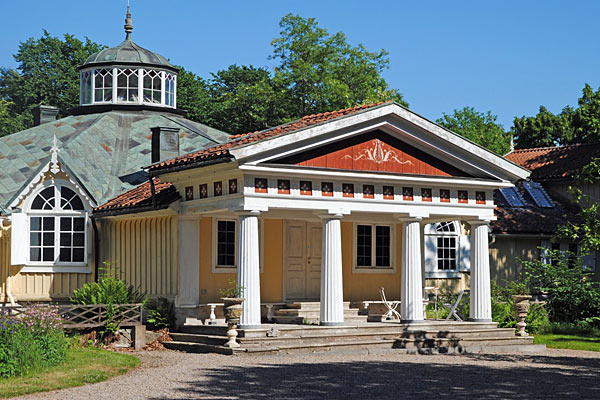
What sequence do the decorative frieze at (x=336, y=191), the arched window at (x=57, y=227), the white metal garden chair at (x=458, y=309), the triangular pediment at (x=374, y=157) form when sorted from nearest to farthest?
the decorative frieze at (x=336, y=191) < the triangular pediment at (x=374, y=157) < the white metal garden chair at (x=458, y=309) < the arched window at (x=57, y=227)

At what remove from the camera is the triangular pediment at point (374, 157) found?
20.6m

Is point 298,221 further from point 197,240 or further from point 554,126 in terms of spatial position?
point 554,126

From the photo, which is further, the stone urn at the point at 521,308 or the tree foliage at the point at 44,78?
the tree foliage at the point at 44,78

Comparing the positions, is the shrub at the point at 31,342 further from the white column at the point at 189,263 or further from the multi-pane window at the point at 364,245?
the multi-pane window at the point at 364,245

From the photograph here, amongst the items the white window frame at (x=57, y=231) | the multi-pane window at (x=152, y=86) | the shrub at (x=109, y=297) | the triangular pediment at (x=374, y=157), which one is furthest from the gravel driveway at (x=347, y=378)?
the multi-pane window at (x=152, y=86)

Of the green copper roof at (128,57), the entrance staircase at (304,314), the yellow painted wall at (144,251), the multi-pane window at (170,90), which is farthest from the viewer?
the multi-pane window at (170,90)

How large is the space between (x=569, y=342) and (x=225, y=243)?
29.1 feet

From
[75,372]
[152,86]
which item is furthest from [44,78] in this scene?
[75,372]

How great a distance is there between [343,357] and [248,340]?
6.45ft

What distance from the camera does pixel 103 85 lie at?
1195 inches

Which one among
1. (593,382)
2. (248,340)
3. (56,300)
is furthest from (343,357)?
(56,300)

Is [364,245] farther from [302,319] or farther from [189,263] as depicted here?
[189,263]

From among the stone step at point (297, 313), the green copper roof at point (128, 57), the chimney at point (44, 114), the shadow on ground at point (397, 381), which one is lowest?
the shadow on ground at point (397, 381)

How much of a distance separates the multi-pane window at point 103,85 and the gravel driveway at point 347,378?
1277 centimetres
